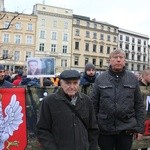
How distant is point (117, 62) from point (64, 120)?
57.6 inches

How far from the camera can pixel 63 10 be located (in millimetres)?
79000

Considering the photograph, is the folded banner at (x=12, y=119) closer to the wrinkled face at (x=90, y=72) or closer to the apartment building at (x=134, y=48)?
the wrinkled face at (x=90, y=72)

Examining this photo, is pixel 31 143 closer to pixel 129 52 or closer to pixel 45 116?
pixel 45 116

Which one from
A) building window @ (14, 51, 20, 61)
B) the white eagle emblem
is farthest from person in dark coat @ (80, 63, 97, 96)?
building window @ (14, 51, 20, 61)

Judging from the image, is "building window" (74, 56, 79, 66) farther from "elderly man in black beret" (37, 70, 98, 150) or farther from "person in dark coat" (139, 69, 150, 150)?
"elderly man in black beret" (37, 70, 98, 150)

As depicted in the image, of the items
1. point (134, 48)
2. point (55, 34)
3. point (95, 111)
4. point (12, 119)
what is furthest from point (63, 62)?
point (95, 111)

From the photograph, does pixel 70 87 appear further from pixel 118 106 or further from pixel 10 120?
pixel 10 120

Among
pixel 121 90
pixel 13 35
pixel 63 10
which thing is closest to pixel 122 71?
pixel 121 90

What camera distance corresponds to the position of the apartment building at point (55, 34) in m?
75.8

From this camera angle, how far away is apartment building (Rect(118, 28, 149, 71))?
96.5 metres

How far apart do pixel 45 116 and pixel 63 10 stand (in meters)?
76.7

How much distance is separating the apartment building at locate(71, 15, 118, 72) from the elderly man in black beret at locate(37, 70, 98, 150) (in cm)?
7606

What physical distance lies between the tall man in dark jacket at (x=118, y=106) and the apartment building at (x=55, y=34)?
232ft

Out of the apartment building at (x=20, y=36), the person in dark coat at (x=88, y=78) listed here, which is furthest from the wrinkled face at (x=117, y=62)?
the apartment building at (x=20, y=36)
